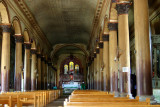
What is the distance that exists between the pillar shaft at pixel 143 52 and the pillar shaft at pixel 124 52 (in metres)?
2.52

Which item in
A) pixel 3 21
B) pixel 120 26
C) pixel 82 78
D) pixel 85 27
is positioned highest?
pixel 85 27

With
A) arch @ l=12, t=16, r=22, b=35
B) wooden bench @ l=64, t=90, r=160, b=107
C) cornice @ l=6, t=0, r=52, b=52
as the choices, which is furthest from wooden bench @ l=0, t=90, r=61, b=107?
arch @ l=12, t=16, r=22, b=35

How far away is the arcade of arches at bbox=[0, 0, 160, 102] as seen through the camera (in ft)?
29.1

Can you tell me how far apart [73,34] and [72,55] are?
1456cm

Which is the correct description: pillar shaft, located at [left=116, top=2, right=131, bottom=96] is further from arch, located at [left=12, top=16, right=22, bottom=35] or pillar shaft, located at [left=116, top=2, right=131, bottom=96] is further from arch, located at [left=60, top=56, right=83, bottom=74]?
arch, located at [left=60, top=56, right=83, bottom=74]

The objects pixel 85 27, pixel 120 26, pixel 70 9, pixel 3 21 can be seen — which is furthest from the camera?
pixel 85 27

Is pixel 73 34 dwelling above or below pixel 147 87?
above

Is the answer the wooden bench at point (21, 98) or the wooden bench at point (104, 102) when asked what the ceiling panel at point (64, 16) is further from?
the wooden bench at point (104, 102)

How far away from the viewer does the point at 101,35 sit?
2039 cm

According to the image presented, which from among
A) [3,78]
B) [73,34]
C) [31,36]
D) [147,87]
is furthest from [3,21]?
[73,34]

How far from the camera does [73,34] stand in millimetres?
33125

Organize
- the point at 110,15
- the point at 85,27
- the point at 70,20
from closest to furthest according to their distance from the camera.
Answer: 1. the point at 110,15
2. the point at 70,20
3. the point at 85,27

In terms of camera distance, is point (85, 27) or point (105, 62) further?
point (85, 27)

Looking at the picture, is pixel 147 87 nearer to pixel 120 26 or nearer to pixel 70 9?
pixel 120 26
